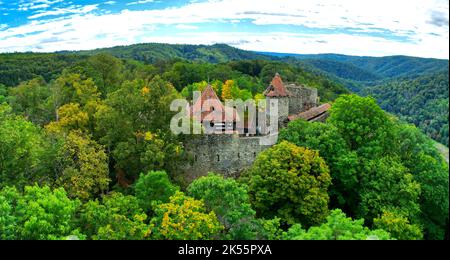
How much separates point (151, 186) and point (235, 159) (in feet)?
20.1

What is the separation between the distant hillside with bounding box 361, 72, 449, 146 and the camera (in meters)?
34.9

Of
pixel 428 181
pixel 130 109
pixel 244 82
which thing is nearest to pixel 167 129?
pixel 130 109

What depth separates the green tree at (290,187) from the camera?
21.5 m

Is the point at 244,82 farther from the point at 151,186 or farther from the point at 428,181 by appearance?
the point at 151,186

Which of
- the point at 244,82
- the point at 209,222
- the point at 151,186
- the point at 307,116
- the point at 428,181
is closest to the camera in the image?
the point at 209,222

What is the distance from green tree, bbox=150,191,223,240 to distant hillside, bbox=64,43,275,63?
12430 cm

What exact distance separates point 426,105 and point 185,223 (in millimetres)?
38206

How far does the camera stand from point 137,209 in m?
19.1

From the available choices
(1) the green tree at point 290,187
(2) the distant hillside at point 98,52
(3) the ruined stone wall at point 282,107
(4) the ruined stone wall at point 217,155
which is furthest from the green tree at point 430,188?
(2) the distant hillside at point 98,52

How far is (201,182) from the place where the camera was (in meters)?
19.7

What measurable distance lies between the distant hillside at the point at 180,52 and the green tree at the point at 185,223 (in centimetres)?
12430

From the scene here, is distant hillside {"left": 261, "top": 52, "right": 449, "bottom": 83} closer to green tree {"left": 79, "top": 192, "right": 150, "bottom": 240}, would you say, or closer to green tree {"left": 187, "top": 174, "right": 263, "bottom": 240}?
green tree {"left": 187, "top": 174, "right": 263, "bottom": 240}

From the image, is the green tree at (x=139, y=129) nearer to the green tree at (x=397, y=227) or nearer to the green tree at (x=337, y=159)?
the green tree at (x=337, y=159)

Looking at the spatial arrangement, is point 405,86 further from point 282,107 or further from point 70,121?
point 70,121
